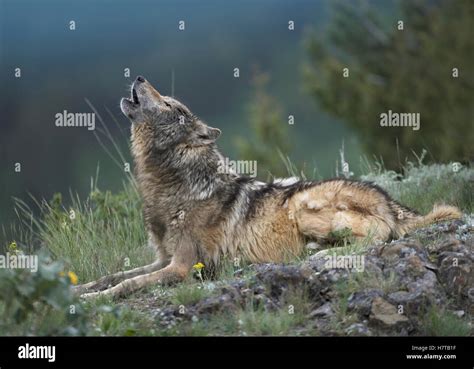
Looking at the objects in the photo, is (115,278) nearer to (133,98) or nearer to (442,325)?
(133,98)

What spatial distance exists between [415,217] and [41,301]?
4.00 metres

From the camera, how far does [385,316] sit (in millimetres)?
6520

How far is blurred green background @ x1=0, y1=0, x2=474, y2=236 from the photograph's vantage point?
2461 centimetres

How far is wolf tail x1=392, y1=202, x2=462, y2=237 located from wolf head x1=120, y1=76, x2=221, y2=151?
6.53ft

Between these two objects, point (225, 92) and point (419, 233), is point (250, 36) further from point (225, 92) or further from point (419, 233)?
point (419, 233)

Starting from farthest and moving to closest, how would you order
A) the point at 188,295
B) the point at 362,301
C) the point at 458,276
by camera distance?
the point at 458,276
the point at 188,295
the point at 362,301

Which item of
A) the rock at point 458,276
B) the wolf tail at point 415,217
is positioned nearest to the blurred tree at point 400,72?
the wolf tail at point 415,217

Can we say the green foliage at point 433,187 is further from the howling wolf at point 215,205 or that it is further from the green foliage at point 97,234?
the green foliage at point 97,234

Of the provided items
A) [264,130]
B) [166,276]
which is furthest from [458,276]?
[264,130]

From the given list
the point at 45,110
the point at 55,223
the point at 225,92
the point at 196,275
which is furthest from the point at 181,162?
the point at 225,92

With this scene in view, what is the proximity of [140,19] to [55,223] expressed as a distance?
50.0 metres

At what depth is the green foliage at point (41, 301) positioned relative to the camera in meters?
5.75

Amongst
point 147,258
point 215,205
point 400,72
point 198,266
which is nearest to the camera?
point 198,266
